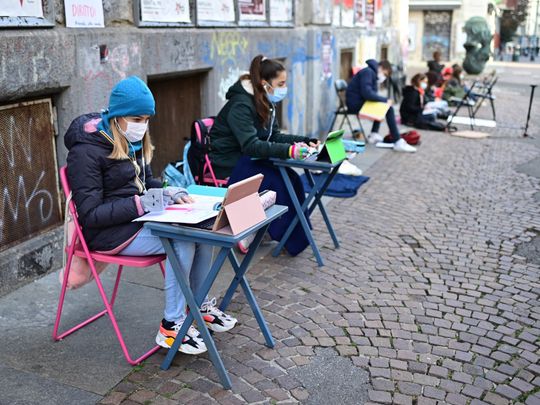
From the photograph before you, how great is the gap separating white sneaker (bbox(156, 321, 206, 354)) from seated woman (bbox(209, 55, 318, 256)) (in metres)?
1.67

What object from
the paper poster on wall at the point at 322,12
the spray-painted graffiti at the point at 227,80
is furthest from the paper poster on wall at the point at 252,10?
the paper poster on wall at the point at 322,12

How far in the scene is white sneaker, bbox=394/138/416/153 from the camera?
10422 millimetres

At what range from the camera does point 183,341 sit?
3.51 metres

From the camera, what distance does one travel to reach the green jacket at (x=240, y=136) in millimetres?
4875

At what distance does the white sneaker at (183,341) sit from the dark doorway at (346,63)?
33.7 ft

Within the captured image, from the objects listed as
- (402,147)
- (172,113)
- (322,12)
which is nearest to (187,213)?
(172,113)

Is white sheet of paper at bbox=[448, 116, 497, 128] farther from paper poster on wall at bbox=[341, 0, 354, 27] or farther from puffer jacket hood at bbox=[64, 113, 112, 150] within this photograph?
puffer jacket hood at bbox=[64, 113, 112, 150]

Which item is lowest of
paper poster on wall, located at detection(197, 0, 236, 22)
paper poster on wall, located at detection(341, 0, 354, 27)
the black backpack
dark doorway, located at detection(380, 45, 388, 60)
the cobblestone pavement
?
the cobblestone pavement

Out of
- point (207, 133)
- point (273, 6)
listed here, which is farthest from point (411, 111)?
point (207, 133)

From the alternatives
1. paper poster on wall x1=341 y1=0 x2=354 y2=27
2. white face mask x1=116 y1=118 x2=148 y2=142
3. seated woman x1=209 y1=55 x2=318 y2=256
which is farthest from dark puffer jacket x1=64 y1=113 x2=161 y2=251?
paper poster on wall x1=341 y1=0 x2=354 y2=27

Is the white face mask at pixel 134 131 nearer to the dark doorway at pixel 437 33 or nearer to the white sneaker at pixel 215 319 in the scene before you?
the white sneaker at pixel 215 319

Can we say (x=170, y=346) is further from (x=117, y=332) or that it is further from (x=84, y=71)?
(x=84, y=71)

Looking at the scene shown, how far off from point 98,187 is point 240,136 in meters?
1.77

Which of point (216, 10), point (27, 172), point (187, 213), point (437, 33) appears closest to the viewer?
point (187, 213)
